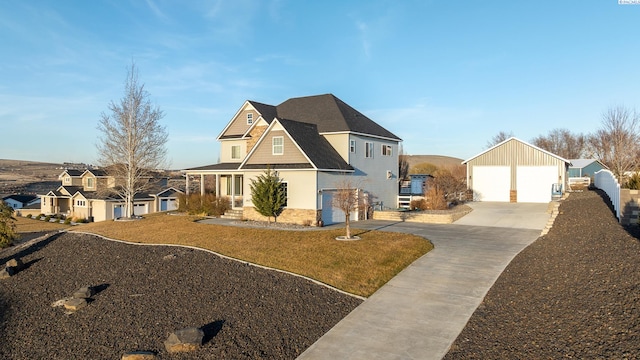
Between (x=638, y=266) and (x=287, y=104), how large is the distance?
25531 mm

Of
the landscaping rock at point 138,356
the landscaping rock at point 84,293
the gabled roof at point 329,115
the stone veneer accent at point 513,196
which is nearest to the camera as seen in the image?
the landscaping rock at point 138,356

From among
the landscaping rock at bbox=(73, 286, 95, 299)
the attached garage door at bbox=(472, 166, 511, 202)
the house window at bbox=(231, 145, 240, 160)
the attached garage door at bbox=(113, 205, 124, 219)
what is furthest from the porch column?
the attached garage door at bbox=(113, 205, 124, 219)

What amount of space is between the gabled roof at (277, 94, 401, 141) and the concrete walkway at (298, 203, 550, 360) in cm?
1080

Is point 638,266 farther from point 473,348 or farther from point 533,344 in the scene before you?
point 473,348

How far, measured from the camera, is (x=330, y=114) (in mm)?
27906

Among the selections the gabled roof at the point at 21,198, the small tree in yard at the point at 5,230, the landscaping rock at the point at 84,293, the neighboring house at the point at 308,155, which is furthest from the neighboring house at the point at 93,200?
the landscaping rock at the point at 84,293

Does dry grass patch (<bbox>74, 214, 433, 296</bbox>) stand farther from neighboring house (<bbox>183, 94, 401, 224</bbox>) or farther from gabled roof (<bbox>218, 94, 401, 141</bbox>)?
gabled roof (<bbox>218, 94, 401, 141</bbox>)

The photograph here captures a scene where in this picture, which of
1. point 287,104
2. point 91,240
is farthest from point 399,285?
point 287,104

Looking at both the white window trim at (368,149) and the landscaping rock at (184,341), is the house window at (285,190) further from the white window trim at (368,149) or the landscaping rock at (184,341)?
the landscaping rock at (184,341)

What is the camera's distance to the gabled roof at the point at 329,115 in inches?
1049

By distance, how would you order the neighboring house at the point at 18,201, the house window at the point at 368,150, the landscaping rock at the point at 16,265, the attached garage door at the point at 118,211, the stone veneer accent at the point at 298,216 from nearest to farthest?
1. the landscaping rock at the point at 16,265
2. the stone veneer accent at the point at 298,216
3. the house window at the point at 368,150
4. the attached garage door at the point at 118,211
5. the neighboring house at the point at 18,201

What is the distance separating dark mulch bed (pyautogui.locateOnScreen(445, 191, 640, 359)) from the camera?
720 cm

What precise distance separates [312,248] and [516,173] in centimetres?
2188

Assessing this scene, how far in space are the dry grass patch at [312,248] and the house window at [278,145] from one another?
5745 mm
